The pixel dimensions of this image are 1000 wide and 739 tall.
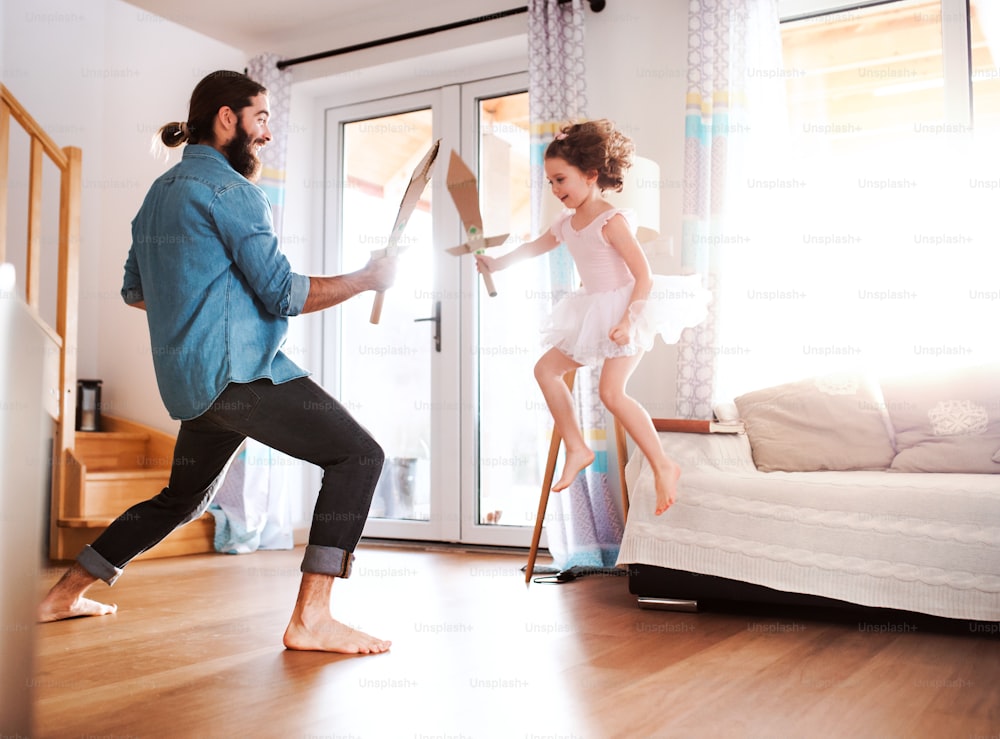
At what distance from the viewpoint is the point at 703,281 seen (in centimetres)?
350

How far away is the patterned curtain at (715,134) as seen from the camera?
3.50 metres

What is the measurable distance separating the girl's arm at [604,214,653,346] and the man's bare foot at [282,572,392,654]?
1.02m

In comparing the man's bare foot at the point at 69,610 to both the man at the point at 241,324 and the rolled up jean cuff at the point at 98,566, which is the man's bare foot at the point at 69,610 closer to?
the rolled up jean cuff at the point at 98,566

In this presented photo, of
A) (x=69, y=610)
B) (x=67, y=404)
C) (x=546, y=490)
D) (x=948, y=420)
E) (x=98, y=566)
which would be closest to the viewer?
(x=98, y=566)

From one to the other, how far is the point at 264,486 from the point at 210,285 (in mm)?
2542

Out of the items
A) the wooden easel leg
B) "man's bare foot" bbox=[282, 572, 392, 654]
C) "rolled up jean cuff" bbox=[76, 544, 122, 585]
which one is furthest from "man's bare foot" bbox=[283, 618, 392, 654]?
the wooden easel leg

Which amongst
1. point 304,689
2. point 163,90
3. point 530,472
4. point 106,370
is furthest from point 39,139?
point 304,689

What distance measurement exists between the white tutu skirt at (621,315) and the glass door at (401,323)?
1.79m

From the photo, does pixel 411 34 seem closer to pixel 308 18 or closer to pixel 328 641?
pixel 308 18

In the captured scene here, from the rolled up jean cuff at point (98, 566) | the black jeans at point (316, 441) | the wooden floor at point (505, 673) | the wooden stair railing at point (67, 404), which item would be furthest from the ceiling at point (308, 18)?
the rolled up jean cuff at point (98, 566)

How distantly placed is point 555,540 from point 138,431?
2786 mm

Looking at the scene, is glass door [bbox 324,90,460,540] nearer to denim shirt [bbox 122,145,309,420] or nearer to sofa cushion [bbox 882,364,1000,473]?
sofa cushion [bbox 882,364,1000,473]

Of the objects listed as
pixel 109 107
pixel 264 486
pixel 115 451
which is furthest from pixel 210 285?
pixel 109 107

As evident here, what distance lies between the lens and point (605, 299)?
2660 millimetres
